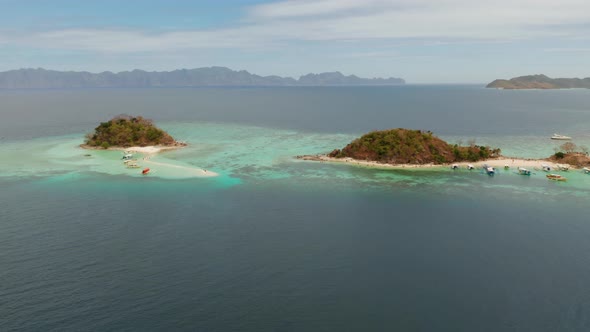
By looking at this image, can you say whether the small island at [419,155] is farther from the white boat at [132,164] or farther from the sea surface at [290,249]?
the white boat at [132,164]

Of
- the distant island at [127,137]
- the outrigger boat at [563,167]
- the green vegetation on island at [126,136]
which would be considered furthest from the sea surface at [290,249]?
the green vegetation on island at [126,136]

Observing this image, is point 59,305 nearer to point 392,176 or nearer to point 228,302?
point 228,302

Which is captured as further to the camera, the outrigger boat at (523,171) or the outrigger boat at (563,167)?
the outrigger boat at (563,167)

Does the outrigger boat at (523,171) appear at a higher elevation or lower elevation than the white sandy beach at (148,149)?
lower

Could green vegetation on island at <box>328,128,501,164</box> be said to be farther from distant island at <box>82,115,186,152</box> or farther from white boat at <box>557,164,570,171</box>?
distant island at <box>82,115,186,152</box>

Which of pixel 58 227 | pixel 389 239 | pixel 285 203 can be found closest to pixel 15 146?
pixel 58 227
